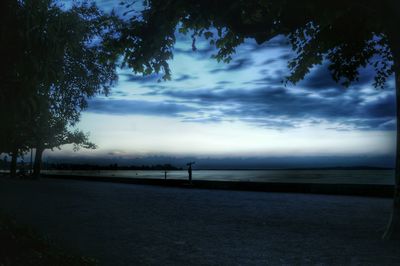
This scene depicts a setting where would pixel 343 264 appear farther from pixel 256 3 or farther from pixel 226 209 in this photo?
pixel 226 209

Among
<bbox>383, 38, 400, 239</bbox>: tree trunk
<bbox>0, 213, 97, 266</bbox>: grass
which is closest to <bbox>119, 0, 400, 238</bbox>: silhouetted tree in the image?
<bbox>383, 38, 400, 239</bbox>: tree trunk

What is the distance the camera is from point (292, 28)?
35.1 ft

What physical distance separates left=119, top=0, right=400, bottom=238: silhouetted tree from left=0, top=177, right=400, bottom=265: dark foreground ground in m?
1.79

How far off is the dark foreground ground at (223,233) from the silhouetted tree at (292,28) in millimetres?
1787

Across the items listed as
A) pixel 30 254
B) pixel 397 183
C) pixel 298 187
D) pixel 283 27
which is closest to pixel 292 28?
pixel 283 27

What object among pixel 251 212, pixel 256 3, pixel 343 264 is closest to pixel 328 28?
pixel 256 3

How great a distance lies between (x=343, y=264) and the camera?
6832 millimetres

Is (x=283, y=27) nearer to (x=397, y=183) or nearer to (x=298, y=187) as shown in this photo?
(x=397, y=183)

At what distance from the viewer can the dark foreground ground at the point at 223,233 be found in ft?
23.9

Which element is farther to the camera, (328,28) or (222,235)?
(328,28)

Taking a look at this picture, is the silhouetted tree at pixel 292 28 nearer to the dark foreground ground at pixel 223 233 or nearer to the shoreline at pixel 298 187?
the dark foreground ground at pixel 223 233

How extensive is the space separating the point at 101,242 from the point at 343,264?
462 cm

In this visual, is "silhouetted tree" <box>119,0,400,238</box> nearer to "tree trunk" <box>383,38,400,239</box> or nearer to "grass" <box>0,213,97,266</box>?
"tree trunk" <box>383,38,400,239</box>

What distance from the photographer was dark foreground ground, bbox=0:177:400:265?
7293 mm
